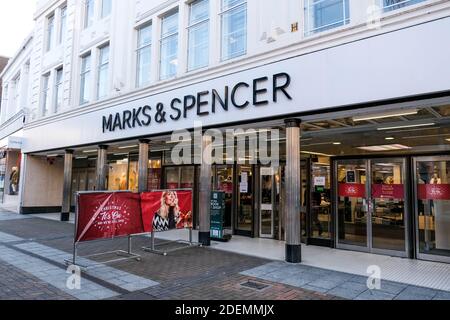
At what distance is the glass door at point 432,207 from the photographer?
24.9ft

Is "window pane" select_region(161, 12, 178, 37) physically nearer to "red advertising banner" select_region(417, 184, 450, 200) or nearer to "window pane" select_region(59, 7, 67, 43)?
"window pane" select_region(59, 7, 67, 43)

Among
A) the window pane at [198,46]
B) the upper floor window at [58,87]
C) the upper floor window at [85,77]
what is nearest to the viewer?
the window pane at [198,46]

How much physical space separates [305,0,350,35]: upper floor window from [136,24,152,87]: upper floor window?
625cm

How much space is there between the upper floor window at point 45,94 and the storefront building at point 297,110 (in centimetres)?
477

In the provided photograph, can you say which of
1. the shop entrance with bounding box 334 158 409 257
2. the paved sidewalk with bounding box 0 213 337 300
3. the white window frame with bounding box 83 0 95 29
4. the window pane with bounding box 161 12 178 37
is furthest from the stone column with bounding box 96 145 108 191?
the shop entrance with bounding box 334 158 409 257

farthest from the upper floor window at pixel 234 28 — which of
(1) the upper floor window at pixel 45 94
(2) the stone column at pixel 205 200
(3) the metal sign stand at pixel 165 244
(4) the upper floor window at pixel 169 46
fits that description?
(1) the upper floor window at pixel 45 94

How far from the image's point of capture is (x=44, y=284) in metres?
5.69

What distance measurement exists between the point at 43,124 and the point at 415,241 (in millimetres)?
16335

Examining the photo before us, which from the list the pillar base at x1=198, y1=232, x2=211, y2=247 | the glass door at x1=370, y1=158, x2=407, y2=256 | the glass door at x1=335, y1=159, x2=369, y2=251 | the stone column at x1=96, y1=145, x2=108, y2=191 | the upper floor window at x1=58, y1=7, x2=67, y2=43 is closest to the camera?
the glass door at x1=370, y1=158, x2=407, y2=256

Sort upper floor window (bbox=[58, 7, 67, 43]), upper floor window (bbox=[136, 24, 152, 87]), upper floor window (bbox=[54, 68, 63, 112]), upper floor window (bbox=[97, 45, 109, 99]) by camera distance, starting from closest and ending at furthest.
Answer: upper floor window (bbox=[136, 24, 152, 87]), upper floor window (bbox=[97, 45, 109, 99]), upper floor window (bbox=[54, 68, 63, 112]), upper floor window (bbox=[58, 7, 67, 43])

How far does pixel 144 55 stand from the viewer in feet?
41.5

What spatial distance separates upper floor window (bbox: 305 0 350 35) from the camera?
293 inches

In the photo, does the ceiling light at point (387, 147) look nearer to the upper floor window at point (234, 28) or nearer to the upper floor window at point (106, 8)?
the upper floor window at point (234, 28)

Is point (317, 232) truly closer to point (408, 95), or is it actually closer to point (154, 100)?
point (408, 95)
